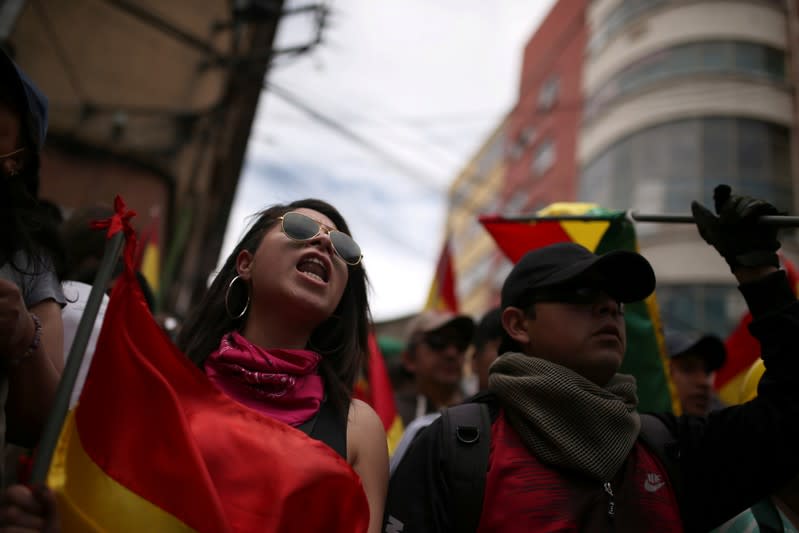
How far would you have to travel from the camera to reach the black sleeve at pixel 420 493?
1983 millimetres

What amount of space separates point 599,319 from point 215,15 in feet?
39.6

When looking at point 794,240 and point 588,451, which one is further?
point 794,240

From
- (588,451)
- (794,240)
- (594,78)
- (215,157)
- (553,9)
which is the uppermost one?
(553,9)

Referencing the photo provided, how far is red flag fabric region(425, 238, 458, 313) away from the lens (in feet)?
19.4

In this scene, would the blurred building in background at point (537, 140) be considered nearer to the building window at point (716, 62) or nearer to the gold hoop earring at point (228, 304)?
the building window at point (716, 62)

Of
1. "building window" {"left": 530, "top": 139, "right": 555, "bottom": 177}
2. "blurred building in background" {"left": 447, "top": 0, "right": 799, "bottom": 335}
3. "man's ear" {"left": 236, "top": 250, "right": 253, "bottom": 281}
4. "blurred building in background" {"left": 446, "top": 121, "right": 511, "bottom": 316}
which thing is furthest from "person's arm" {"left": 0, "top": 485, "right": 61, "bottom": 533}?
"blurred building in background" {"left": 446, "top": 121, "right": 511, "bottom": 316}

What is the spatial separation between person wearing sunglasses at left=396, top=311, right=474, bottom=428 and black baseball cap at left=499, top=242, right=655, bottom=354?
2108 millimetres

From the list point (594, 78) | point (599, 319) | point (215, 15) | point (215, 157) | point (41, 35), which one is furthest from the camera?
point (594, 78)

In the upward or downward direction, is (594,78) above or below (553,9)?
below

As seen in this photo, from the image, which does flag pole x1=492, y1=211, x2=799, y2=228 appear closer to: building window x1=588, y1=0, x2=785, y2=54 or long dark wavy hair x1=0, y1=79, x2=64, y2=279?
long dark wavy hair x1=0, y1=79, x2=64, y2=279

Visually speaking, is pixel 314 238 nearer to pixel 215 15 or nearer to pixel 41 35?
pixel 41 35

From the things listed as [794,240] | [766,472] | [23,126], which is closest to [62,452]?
[23,126]

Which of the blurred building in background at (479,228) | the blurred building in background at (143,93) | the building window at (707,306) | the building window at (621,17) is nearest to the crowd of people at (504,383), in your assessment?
the blurred building in background at (143,93)

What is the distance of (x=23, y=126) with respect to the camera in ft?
6.44
